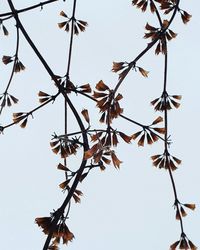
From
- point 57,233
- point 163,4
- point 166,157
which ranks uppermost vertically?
point 163,4

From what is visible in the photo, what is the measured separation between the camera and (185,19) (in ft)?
2.00

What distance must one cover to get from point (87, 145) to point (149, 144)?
121 mm

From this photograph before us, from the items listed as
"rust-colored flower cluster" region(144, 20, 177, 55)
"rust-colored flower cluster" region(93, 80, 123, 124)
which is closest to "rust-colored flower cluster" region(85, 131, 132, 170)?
"rust-colored flower cluster" region(93, 80, 123, 124)

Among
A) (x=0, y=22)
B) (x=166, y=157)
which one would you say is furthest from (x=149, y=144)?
(x=0, y=22)

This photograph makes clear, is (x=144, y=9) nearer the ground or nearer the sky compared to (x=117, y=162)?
nearer the sky

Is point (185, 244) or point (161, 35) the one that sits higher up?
point (161, 35)

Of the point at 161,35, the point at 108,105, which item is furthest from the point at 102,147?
the point at 161,35

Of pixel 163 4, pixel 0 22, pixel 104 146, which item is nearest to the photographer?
pixel 104 146

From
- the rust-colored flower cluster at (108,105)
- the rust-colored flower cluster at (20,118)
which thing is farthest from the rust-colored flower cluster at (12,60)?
the rust-colored flower cluster at (108,105)

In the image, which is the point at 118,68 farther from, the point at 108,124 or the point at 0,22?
the point at 0,22

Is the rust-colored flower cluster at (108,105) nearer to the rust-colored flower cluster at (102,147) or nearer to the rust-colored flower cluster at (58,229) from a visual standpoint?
the rust-colored flower cluster at (102,147)

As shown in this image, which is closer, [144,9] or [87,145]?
[87,145]

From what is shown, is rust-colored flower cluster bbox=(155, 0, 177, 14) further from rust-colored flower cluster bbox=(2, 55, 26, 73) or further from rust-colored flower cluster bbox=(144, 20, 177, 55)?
rust-colored flower cluster bbox=(2, 55, 26, 73)

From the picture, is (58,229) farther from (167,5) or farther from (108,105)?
(167,5)
